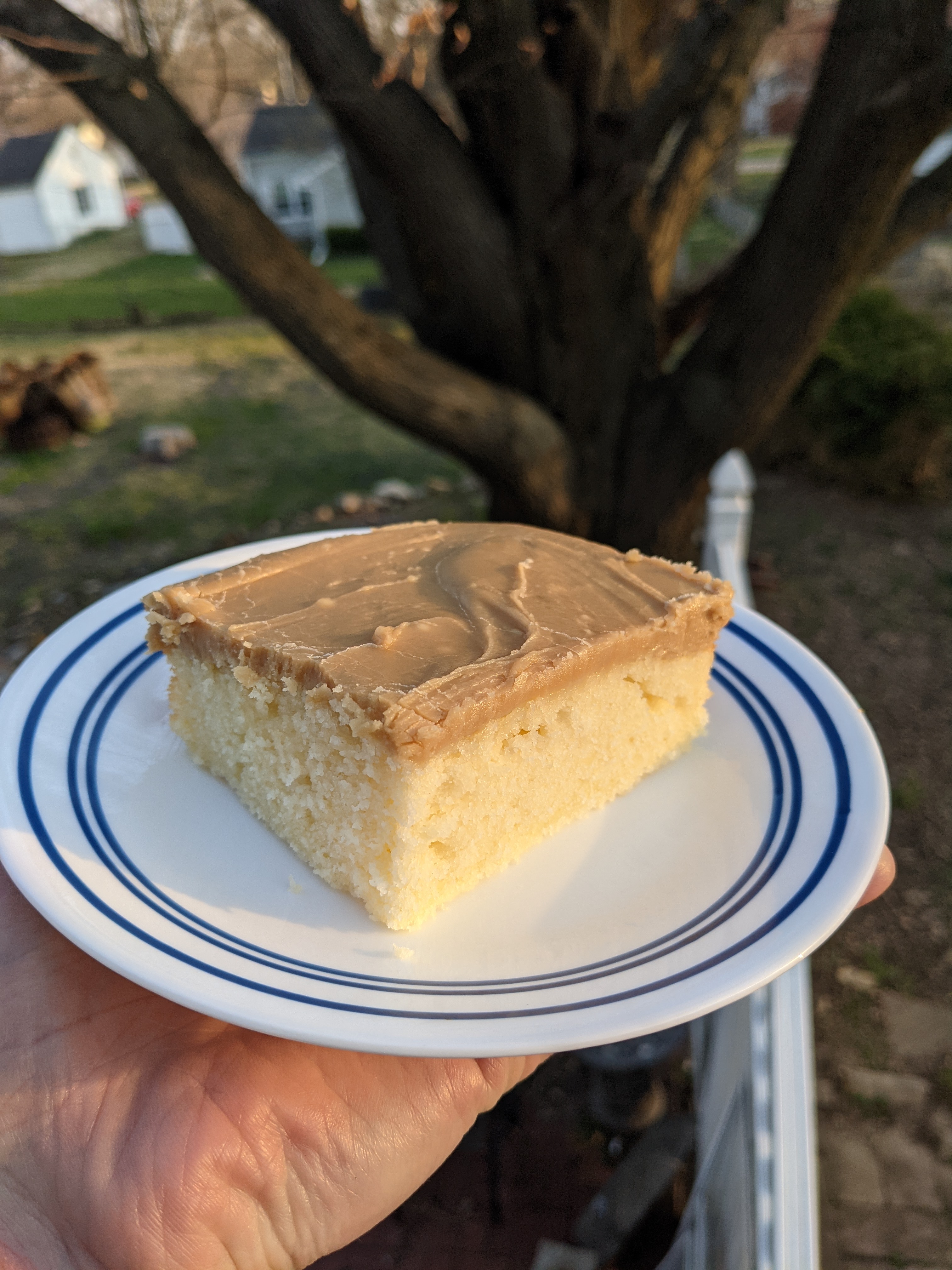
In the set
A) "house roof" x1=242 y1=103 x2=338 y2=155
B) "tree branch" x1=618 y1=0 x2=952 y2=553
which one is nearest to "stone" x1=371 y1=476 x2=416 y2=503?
"house roof" x1=242 y1=103 x2=338 y2=155

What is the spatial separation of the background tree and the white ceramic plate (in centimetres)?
246

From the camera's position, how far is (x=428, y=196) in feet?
13.7

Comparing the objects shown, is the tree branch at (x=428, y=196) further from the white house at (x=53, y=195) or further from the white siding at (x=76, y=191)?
the white siding at (x=76, y=191)

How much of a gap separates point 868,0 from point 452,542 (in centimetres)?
300

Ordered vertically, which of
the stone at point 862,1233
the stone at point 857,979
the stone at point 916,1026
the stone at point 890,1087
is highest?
the stone at point 857,979

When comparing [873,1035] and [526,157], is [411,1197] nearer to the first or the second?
[873,1035]

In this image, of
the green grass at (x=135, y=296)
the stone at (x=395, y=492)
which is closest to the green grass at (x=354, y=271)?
the green grass at (x=135, y=296)

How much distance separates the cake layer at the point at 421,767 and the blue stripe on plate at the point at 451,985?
24 cm

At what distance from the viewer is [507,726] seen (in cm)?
196

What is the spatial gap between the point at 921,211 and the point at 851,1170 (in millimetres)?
4382

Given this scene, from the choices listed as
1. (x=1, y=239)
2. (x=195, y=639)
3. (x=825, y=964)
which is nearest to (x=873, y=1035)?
(x=825, y=964)

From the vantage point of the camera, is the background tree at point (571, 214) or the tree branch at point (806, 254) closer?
the tree branch at point (806, 254)

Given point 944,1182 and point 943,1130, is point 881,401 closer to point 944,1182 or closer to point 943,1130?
point 943,1130

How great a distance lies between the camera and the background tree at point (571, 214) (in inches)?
143
